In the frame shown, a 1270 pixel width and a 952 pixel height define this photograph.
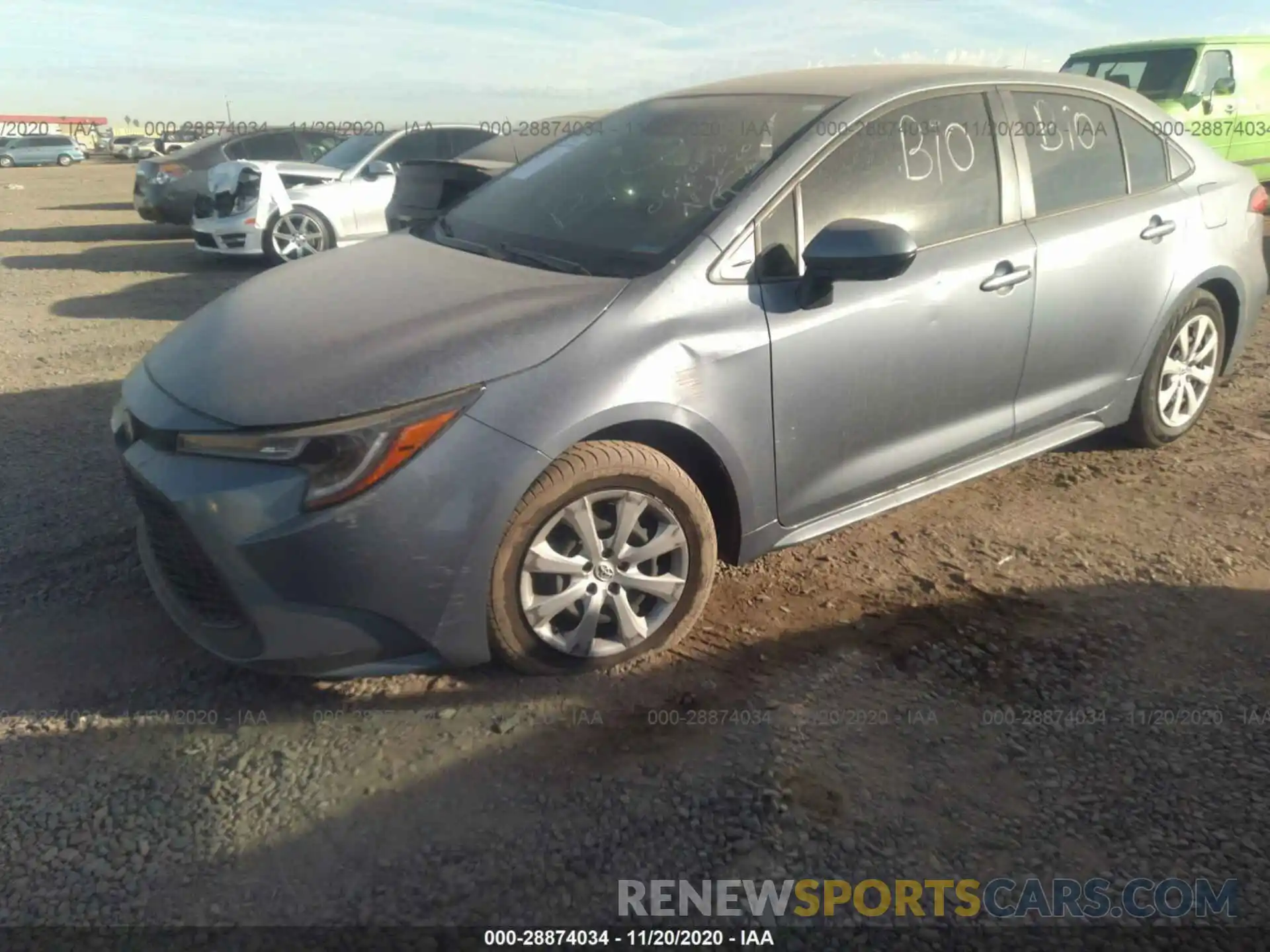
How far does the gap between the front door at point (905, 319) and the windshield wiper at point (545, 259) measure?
571mm

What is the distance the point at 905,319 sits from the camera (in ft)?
10.00

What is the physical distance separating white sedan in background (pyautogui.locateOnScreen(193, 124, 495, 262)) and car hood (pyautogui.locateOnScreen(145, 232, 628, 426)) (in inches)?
262

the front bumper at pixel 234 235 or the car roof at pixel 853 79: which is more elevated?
the car roof at pixel 853 79

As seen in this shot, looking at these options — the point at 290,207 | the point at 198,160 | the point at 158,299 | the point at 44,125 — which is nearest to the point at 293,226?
the point at 290,207

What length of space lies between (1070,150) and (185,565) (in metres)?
3.40

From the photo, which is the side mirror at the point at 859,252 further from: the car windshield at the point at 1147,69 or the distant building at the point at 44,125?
the distant building at the point at 44,125

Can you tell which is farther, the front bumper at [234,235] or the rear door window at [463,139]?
the rear door window at [463,139]

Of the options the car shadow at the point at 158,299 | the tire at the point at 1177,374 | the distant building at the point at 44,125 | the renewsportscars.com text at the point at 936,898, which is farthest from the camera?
the distant building at the point at 44,125

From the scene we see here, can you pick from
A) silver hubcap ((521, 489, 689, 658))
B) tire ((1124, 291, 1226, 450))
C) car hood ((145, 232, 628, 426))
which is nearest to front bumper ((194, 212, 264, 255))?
car hood ((145, 232, 628, 426))

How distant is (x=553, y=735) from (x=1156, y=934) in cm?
143

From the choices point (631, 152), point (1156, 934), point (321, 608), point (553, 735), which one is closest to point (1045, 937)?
point (1156, 934)

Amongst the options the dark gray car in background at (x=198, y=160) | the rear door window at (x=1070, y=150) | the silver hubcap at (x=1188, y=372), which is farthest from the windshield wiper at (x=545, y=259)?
the dark gray car in background at (x=198, y=160)

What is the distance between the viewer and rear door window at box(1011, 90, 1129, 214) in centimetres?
354

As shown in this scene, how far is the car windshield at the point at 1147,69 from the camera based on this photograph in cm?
986
